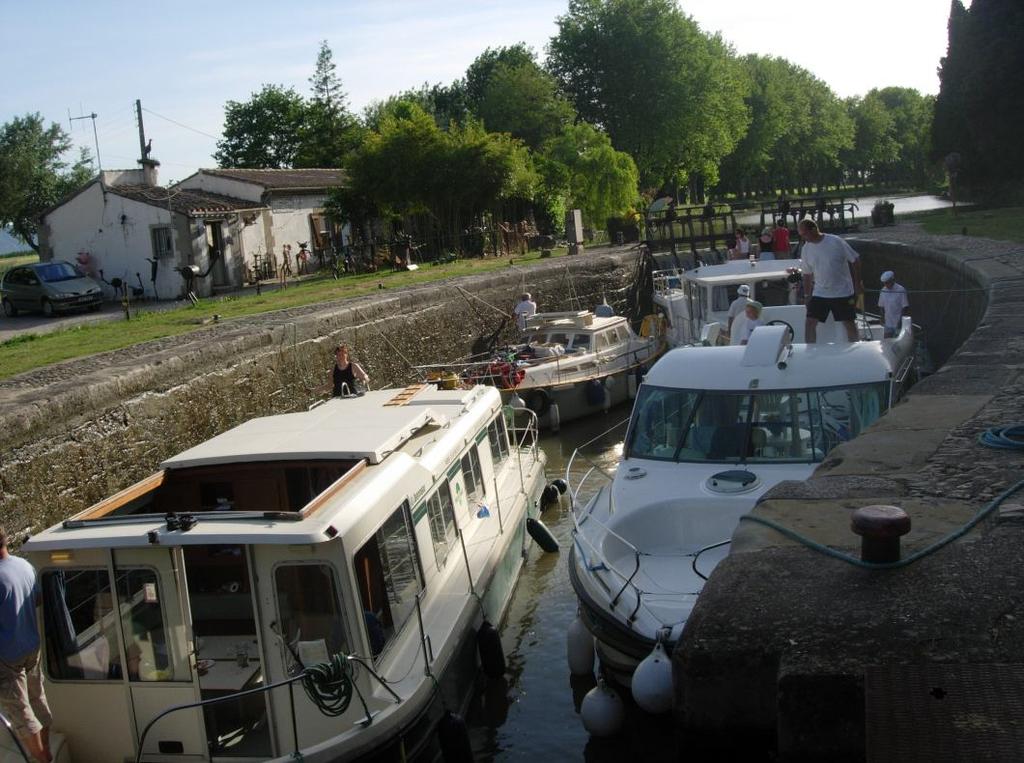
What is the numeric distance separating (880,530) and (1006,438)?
2631 millimetres

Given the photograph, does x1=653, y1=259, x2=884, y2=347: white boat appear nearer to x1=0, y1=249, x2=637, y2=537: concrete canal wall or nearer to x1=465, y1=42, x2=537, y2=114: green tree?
x1=0, y1=249, x2=637, y2=537: concrete canal wall

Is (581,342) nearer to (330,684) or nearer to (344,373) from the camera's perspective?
(344,373)

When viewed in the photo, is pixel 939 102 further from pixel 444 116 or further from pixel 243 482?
pixel 243 482

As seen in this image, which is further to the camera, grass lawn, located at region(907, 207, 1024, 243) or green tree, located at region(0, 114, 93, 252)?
green tree, located at region(0, 114, 93, 252)

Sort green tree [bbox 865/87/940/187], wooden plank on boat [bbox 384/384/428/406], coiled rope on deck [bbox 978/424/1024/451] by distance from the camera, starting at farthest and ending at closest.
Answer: green tree [bbox 865/87/940/187], wooden plank on boat [bbox 384/384/428/406], coiled rope on deck [bbox 978/424/1024/451]

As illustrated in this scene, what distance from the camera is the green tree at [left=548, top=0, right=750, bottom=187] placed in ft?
176

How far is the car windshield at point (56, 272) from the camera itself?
83.5 ft

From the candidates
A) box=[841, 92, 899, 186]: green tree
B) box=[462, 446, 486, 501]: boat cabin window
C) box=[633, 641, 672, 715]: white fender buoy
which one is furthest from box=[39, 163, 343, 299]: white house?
box=[841, 92, 899, 186]: green tree

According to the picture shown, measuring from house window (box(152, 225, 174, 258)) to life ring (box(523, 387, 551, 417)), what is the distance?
13.8m

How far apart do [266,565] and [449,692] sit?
6.36 ft

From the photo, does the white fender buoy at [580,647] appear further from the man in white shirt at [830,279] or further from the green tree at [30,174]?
the green tree at [30,174]

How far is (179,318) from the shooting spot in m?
19.9

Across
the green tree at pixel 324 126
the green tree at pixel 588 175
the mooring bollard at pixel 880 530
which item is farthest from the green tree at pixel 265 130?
the mooring bollard at pixel 880 530

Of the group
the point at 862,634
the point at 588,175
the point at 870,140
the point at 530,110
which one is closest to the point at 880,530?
the point at 862,634
